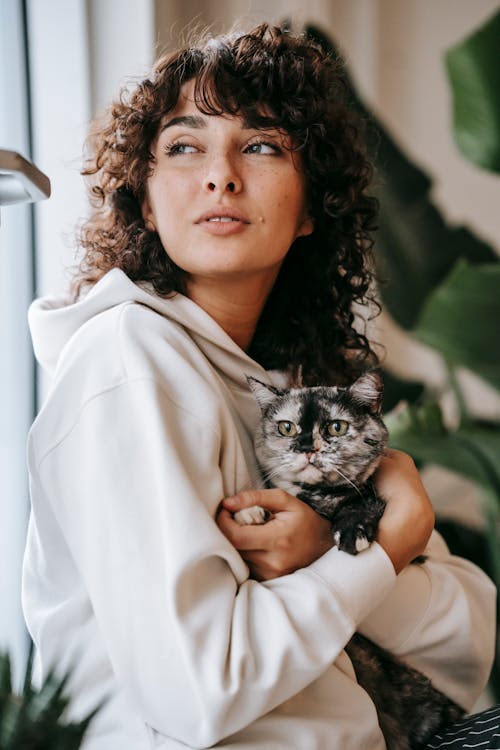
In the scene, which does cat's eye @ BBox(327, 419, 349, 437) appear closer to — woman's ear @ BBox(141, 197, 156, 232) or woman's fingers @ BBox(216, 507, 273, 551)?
woman's fingers @ BBox(216, 507, 273, 551)

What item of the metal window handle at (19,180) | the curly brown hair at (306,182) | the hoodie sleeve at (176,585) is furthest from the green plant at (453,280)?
the metal window handle at (19,180)

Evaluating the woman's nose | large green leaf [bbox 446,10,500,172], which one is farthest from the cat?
large green leaf [bbox 446,10,500,172]

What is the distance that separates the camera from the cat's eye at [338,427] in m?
1.16

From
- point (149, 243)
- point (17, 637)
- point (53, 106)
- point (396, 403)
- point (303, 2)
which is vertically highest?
point (303, 2)

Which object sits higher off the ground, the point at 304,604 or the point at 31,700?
the point at 31,700

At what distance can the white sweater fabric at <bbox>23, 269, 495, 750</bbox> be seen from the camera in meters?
0.91

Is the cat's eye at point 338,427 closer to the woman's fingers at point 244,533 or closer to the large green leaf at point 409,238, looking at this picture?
the woman's fingers at point 244,533

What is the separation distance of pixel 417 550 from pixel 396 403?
3.45 ft

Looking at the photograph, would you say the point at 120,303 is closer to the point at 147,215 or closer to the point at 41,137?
the point at 147,215

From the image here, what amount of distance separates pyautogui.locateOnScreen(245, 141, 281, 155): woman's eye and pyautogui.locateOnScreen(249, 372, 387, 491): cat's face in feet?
1.10

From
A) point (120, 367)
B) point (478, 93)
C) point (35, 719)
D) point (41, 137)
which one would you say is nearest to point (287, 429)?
point (120, 367)

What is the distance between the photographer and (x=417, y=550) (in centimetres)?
113

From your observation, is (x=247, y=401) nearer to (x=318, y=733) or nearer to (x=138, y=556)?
(x=138, y=556)

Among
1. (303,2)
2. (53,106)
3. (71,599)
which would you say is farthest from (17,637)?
(303,2)
